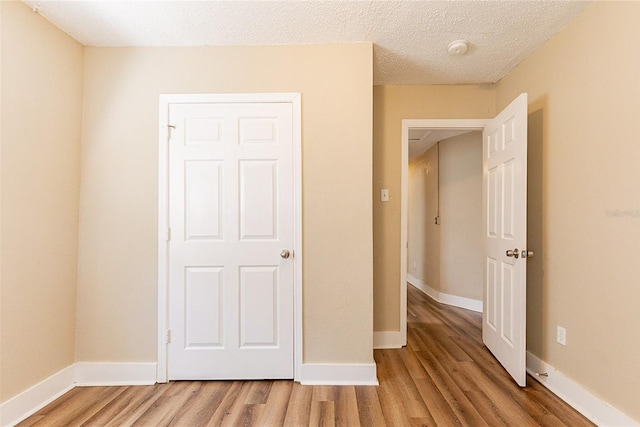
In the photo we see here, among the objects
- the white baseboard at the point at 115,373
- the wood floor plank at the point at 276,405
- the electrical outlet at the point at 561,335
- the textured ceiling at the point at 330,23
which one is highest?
the textured ceiling at the point at 330,23

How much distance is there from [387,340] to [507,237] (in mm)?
1396

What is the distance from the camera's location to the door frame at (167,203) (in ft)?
7.02

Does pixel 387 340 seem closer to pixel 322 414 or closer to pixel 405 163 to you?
pixel 322 414

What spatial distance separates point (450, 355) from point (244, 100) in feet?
8.97

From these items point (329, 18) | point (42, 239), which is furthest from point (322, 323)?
point (329, 18)

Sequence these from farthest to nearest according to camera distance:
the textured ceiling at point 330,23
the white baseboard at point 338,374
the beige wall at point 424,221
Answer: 1. the beige wall at point 424,221
2. the white baseboard at point 338,374
3. the textured ceiling at point 330,23

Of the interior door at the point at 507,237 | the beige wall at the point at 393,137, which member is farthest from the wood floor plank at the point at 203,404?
the interior door at the point at 507,237

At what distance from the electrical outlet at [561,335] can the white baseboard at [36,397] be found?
3444 mm

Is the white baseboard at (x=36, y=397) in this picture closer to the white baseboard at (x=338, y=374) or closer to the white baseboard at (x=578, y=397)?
the white baseboard at (x=338, y=374)

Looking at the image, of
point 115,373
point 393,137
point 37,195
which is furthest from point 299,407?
A: point 393,137

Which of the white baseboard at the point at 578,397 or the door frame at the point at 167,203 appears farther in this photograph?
the door frame at the point at 167,203

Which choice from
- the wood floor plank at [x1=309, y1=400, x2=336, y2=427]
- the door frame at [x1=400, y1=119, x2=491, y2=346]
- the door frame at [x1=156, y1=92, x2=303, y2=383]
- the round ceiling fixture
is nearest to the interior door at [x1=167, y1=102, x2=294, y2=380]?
the door frame at [x1=156, y1=92, x2=303, y2=383]

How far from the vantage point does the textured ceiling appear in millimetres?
1789

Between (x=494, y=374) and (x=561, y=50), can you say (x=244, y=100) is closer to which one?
(x=561, y=50)
